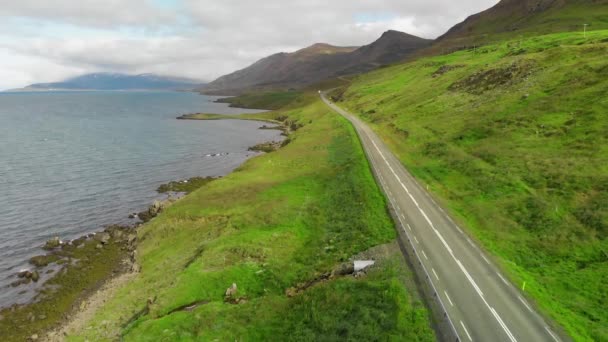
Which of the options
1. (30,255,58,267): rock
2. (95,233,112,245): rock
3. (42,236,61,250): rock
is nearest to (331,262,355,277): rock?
(95,233,112,245): rock

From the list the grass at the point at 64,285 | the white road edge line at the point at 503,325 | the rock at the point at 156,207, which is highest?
the white road edge line at the point at 503,325

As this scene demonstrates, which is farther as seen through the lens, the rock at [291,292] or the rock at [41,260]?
the rock at [41,260]

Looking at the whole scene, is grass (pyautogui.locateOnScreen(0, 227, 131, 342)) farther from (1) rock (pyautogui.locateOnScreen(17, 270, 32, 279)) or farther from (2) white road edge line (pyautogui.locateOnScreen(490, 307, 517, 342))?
(2) white road edge line (pyautogui.locateOnScreen(490, 307, 517, 342))

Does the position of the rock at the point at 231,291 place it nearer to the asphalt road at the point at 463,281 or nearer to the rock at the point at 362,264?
the rock at the point at 362,264

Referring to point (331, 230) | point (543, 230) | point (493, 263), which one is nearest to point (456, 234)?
point (493, 263)

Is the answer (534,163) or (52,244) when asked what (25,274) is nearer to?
(52,244)

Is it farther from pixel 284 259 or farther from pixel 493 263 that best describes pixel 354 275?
pixel 493 263

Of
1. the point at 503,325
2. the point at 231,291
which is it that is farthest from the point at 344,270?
the point at 503,325

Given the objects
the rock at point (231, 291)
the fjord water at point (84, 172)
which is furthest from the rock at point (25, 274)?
the rock at point (231, 291)
